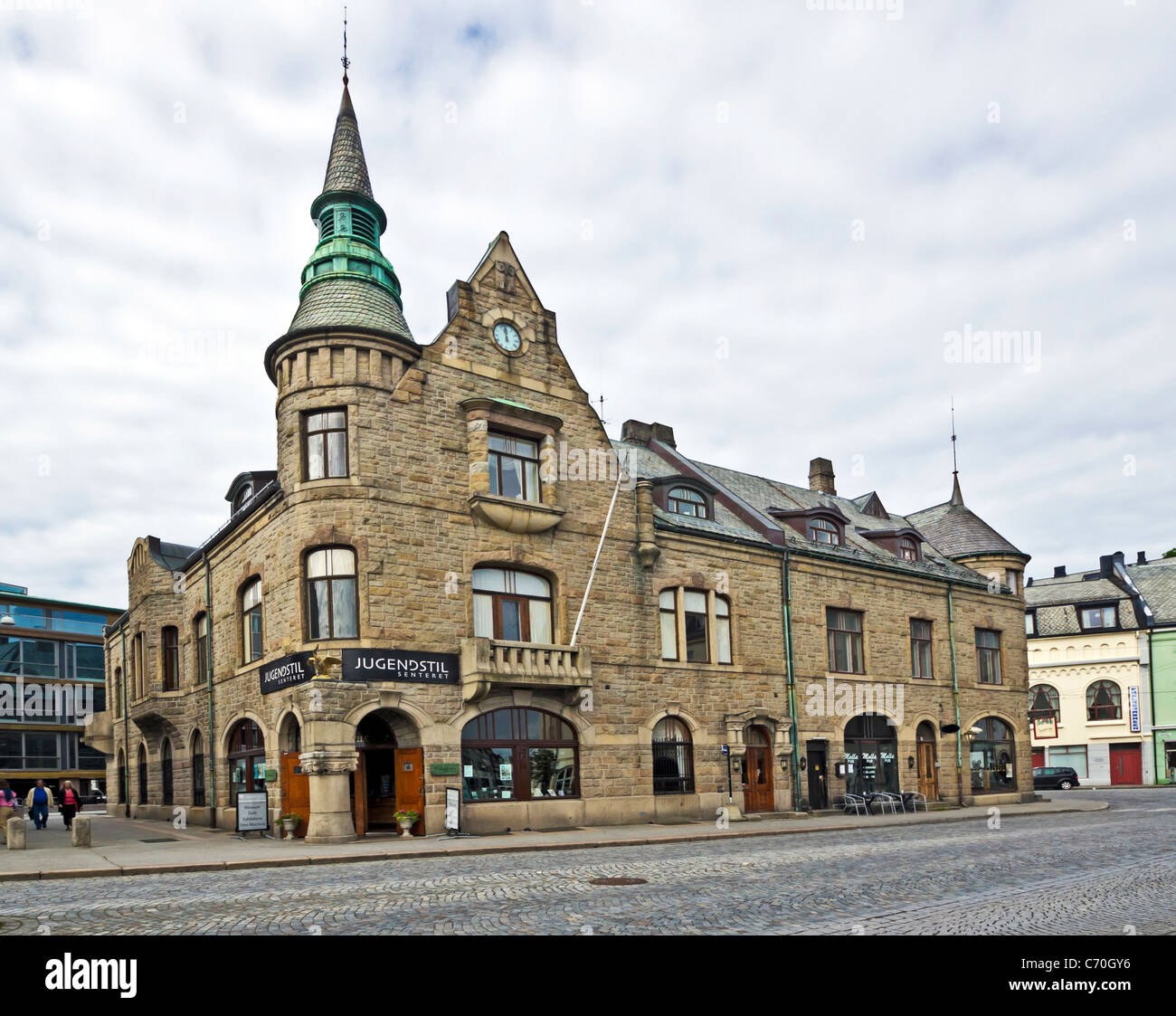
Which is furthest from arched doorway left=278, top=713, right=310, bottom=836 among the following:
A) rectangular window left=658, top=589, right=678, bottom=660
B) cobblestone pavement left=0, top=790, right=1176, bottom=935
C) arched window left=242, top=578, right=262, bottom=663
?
rectangular window left=658, top=589, right=678, bottom=660

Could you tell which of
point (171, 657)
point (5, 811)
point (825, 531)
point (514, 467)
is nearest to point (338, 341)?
point (514, 467)

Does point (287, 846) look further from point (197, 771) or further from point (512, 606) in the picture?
point (197, 771)

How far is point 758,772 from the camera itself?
31.9m

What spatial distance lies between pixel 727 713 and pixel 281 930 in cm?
2170

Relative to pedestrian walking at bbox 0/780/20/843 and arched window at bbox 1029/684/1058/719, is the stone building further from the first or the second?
arched window at bbox 1029/684/1058/719

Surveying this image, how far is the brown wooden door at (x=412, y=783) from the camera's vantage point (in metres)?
24.1

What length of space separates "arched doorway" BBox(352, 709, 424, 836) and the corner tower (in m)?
6.00

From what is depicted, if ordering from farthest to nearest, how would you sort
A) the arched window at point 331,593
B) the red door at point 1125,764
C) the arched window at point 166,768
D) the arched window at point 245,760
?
the red door at point 1125,764
the arched window at point 166,768
the arched window at point 245,760
the arched window at point 331,593

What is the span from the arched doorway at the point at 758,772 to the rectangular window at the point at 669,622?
372 centimetres

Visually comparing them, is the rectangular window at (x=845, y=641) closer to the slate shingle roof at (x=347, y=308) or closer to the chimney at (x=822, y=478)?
the chimney at (x=822, y=478)

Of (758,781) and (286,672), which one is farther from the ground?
(286,672)

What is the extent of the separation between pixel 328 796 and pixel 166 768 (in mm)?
17438

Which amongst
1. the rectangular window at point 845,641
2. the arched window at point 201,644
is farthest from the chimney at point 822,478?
the arched window at point 201,644
